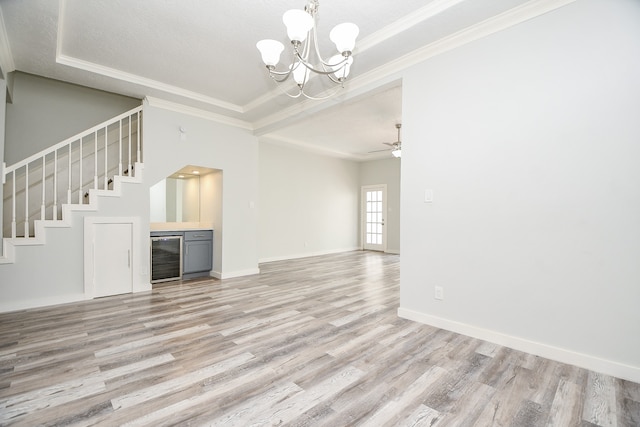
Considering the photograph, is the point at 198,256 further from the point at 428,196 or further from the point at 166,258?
the point at 428,196

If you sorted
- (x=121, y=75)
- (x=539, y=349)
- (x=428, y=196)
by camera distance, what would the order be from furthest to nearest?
(x=121, y=75)
(x=428, y=196)
(x=539, y=349)

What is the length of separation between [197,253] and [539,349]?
478 centimetres

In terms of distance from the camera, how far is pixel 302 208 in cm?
782

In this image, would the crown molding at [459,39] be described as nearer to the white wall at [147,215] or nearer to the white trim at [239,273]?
the white wall at [147,215]

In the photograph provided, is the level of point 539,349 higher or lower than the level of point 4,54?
lower

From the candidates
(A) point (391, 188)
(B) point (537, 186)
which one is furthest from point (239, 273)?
(A) point (391, 188)

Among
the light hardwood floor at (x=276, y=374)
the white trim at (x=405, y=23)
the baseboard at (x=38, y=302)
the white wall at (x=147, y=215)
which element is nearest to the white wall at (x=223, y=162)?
the white wall at (x=147, y=215)

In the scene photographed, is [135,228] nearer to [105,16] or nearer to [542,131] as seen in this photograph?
[105,16]

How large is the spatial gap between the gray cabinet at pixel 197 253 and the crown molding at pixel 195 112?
195cm

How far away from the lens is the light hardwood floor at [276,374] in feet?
5.30

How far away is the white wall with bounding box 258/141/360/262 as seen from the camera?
23.3 feet

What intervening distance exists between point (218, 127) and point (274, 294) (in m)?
2.98

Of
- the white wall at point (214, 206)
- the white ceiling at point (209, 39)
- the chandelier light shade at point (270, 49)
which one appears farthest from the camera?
the white wall at point (214, 206)

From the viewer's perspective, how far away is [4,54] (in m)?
2.97
